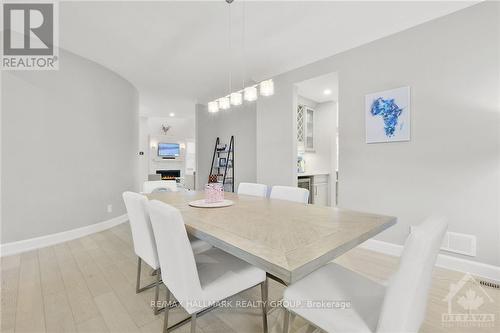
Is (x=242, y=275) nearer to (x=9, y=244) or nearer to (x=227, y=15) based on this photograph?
(x=227, y=15)

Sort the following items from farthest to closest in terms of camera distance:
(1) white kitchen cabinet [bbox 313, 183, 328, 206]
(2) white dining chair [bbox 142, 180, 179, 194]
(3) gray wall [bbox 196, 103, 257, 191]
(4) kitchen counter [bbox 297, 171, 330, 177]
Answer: (3) gray wall [bbox 196, 103, 257, 191]
(1) white kitchen cabinet [bbox 313, 183, 328, 206]
(4) kitchen counter [bbox 297, 171, 330, 177]
(2) white dining chair [bbox 142, 180, 179, 194]

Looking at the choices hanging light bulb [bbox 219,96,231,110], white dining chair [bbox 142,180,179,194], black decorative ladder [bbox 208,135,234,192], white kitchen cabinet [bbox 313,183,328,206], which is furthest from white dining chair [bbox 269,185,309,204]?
black decorative ladder [bbox 208,135,234,192]

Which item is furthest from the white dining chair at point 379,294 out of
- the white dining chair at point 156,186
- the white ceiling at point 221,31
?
the white dining chair at point 156,186

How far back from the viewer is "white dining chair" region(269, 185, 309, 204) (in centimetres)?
209

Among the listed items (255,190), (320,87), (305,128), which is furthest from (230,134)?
(255,190)

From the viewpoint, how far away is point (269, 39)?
271 cm

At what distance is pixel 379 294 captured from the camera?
Result: 3.45 feet

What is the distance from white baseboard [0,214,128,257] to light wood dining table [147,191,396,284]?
8.18ft

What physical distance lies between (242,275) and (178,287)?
356 millimetres

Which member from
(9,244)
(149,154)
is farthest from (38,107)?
(149,154)

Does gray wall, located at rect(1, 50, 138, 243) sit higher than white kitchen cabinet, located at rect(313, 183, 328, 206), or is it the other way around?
gray wall, located at rect(1, 50, 138, 243)

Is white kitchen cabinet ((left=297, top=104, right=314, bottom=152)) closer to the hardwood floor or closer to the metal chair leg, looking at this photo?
the hardwood floor

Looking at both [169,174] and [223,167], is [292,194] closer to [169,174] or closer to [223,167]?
[223,167]

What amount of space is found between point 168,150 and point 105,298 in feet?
28.7
